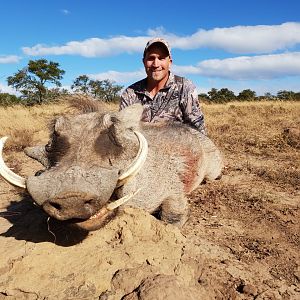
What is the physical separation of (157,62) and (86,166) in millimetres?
2493

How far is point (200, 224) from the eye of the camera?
3582 mm

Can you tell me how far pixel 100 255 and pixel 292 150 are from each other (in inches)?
193

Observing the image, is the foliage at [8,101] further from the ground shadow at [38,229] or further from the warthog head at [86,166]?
the warthog head at [86,166]

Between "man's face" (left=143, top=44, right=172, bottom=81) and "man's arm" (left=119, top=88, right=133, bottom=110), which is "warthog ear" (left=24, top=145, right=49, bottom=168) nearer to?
"man's arm" (left=119, top=88, right=133, bottom=110)

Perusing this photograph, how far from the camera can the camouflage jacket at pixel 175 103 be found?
4.71m

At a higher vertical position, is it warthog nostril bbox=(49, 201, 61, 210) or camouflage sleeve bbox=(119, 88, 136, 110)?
camouflage sleeve bbox=(119, 88, 136, 110)

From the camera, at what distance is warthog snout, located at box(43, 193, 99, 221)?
7.11 ft

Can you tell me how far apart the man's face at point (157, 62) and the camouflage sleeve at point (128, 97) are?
305 mm

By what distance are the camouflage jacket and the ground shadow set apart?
5.38ft

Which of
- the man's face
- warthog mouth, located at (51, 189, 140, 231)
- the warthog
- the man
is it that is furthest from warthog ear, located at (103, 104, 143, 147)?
the man's face

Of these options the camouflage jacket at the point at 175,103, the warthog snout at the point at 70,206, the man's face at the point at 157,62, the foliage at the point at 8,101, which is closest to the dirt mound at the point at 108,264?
the warthog snout at the point at 70,206

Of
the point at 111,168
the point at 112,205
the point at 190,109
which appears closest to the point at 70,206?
the point at 112,205

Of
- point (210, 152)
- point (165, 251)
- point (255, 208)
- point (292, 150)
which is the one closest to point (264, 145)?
point (292, 150)

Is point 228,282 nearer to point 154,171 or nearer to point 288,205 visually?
point 154,171
